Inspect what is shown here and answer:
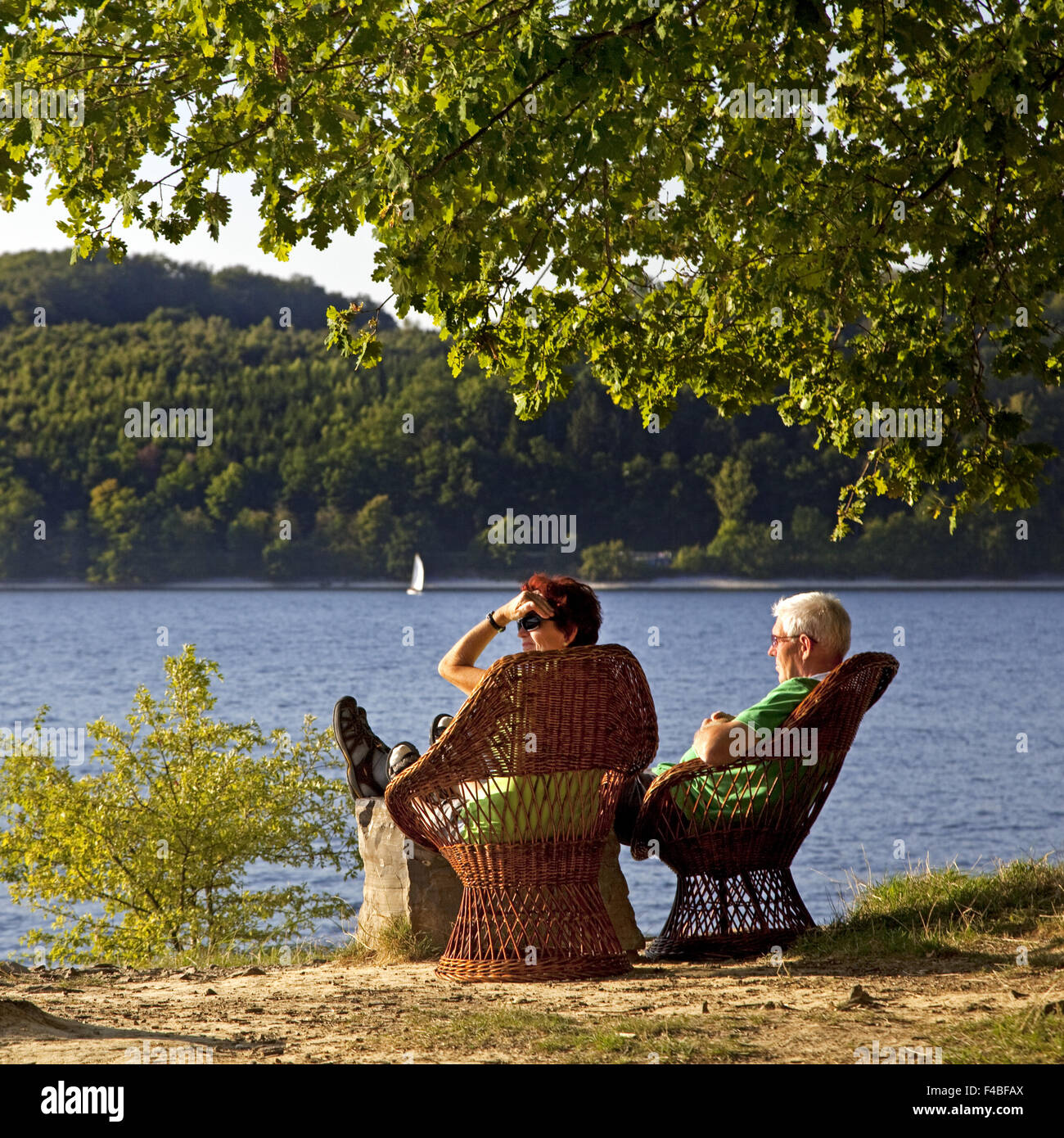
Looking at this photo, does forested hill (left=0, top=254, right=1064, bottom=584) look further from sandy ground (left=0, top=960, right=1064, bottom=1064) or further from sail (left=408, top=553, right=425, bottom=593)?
sandy ground (left=0, top=960, right=1064, bottom=1064)

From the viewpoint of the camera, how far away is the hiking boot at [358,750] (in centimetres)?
602

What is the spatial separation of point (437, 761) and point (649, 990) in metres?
1.17

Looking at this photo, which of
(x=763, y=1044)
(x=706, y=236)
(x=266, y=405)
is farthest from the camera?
(x=266, y=405)

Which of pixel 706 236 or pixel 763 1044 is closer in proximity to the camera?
pixel 763 1044

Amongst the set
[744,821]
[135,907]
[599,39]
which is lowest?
[135,907]

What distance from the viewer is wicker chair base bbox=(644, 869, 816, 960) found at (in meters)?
5.72

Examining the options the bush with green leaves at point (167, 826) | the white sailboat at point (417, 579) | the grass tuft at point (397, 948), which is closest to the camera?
the grass tuft at point (397, 948)

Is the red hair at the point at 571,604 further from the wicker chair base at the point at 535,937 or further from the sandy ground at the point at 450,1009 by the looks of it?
the sandy ground at the point at 450,1009

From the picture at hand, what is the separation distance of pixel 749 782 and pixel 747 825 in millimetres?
207

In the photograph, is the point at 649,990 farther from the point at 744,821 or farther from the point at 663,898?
the point at 663,898

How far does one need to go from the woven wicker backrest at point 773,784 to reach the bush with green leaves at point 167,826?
182 inches

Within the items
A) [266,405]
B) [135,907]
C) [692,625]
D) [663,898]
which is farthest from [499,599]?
[135,907]

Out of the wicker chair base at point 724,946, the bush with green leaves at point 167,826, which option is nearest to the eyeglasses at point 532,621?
the wicker chair base at point 724,946

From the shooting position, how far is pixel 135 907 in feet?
31.6
